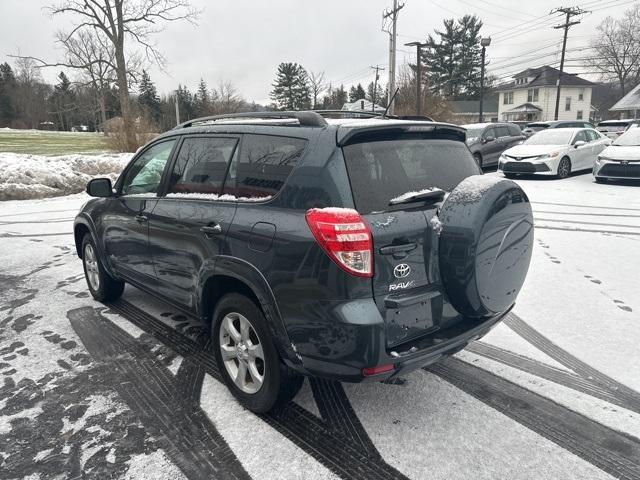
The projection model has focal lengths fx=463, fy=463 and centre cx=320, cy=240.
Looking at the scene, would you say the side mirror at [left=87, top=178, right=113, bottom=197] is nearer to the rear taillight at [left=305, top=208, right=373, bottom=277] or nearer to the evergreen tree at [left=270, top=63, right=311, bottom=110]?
the rear taillight at [left=305, top=208, right=373, bottom=277]

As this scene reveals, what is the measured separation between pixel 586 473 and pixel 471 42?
80407mm

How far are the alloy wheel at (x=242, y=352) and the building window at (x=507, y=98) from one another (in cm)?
8203

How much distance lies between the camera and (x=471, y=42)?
72.6 m

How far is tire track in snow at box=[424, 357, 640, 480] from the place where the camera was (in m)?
2.46

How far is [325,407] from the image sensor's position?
2977 millimetres

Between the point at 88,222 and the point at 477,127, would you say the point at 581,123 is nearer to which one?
the point at 477,127

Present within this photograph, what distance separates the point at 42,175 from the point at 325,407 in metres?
13.9

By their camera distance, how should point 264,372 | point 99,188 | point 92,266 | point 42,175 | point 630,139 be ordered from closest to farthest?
point 264,372 → point 99,188 → point 92,266 → point 630,139 → point 42,175

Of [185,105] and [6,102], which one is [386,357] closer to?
[185,105]

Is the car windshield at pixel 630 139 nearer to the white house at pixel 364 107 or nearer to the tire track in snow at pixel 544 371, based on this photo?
the white house at pixel 364 107

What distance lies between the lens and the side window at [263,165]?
267 cm

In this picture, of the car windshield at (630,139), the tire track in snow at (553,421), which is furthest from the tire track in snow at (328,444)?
the car windshield at (630,139)

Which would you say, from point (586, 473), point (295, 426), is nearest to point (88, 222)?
point (295, 426)

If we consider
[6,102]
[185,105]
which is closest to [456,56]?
[185,105]
